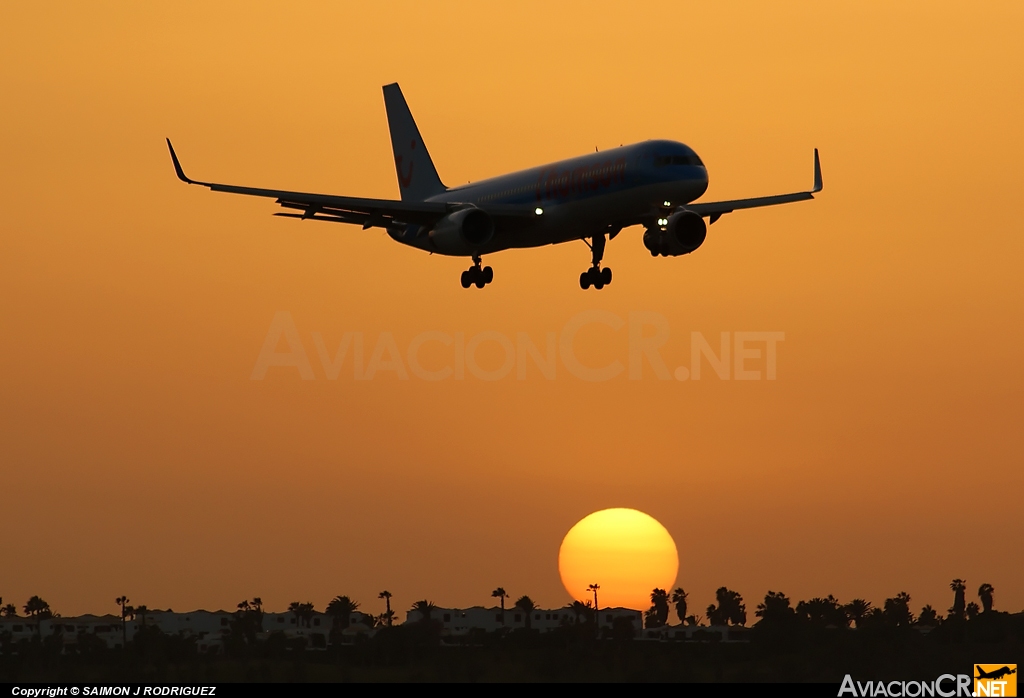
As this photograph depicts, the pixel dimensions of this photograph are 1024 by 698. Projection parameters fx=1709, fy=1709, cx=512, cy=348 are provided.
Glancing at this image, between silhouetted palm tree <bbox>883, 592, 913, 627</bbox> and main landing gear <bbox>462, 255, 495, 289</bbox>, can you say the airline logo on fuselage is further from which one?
silhouetted palm tree <bbox>883, 592, 913, 627</bbox>

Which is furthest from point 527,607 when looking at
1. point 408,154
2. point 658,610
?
point 408,154

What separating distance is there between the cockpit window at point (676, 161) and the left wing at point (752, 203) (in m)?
5.93

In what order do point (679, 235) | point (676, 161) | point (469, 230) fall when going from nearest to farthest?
point (676, 161), point (679, 235), point (469, 230)

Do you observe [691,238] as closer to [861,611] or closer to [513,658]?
[513,658]

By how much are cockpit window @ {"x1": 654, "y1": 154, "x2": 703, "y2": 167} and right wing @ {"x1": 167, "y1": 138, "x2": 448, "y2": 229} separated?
9.70m

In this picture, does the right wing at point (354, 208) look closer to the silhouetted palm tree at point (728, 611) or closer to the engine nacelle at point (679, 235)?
the engine nacelle at point (679, 235)

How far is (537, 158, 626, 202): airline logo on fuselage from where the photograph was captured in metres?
62.5

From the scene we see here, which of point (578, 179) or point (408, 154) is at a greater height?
point (408, 154)

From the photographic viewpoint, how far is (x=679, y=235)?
63844 mm

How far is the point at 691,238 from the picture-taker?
210 feet

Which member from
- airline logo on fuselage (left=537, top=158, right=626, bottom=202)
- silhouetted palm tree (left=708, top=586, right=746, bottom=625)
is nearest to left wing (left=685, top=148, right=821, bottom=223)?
airline logo on fuselage (left=537, top=158, right=626, bottom=202)

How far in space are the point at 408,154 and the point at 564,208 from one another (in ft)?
72.2

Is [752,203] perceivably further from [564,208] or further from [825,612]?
[825,612]

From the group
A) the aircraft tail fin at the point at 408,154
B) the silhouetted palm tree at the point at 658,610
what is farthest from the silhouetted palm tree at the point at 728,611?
the aircraft tail fin at the point at 408,154
